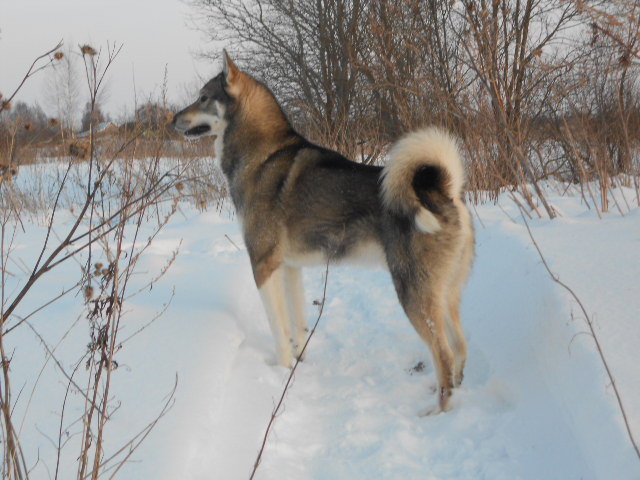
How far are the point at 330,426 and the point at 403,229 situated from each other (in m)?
0.96

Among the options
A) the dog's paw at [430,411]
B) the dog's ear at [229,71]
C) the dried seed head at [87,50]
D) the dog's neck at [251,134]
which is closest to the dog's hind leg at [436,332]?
the dog's paw at [430,411]

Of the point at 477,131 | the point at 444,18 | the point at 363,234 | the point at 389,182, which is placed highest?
the point at 444,18

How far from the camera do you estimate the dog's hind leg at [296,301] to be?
316 cm

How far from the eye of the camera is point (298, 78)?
13000 mm

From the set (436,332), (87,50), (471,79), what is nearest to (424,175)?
(436,332)

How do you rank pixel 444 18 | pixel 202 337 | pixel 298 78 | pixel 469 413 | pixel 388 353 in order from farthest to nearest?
pixel 298 78
pixel 444 18
pixel 388 353
pixel 202 337
pixel 469 413

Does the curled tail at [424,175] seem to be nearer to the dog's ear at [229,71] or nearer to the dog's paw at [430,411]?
the dog's paw at [430,411]

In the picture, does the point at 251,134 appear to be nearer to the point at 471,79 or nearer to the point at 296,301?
the point at 296,301

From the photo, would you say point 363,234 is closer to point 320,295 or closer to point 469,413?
point 469,413

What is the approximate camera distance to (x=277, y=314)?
293 cm

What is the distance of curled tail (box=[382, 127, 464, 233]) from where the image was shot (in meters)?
2.28

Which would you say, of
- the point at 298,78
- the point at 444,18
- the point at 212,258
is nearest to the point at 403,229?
the point at 212,258

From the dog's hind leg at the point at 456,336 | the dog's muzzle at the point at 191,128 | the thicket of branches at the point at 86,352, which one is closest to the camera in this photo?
the thicket of branches at the point at 86,352

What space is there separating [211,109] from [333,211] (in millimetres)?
1177
